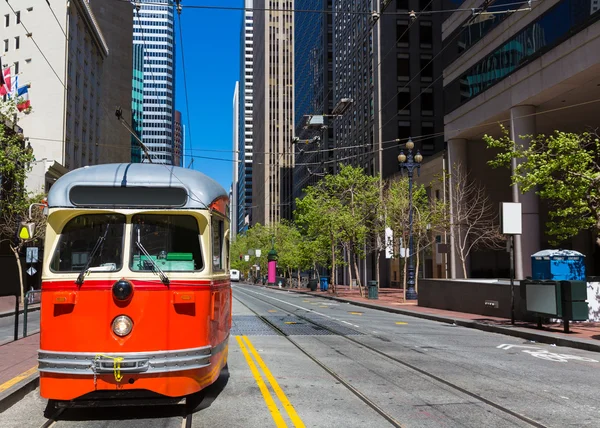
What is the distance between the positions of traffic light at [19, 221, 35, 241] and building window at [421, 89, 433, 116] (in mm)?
49124

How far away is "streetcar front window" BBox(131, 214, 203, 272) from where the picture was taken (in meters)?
6.63

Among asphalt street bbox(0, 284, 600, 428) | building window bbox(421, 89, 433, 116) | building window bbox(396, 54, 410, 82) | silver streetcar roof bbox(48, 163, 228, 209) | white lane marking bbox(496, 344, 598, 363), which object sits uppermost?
building window bbox(396, 54, 410, 82)

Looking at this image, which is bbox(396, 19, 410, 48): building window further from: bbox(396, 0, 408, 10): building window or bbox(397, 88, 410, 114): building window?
bbox(397, 88, 410, 114): building window

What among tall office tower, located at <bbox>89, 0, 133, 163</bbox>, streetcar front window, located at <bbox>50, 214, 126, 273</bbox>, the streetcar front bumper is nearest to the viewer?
the streetcar front bumper

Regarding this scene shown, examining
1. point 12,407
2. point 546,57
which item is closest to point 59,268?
point 12,407

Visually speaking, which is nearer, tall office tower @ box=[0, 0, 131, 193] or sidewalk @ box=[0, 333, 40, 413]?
sidewalk @ box=[0, 333, 40, 413]

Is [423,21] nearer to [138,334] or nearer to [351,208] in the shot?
[351,208]

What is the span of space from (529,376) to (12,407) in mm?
7765

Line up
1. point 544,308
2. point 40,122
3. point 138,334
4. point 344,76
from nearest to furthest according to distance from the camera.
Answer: point 138,334
point 544,308
point 40,122
point 344,76

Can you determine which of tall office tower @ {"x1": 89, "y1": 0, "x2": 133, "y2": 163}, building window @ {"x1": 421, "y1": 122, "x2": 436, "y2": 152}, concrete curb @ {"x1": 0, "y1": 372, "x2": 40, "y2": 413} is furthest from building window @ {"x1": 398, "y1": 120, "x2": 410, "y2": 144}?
concrete curb @ {"x1": 0, "y1": 372, "x2": 40, "y2": 413}

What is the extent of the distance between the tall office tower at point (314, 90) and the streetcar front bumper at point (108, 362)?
6268cm

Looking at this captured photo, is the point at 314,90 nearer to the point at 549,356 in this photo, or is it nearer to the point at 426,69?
the point at 426,69

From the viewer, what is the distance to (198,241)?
691 centimetres

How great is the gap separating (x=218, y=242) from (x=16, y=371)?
4314 mm
